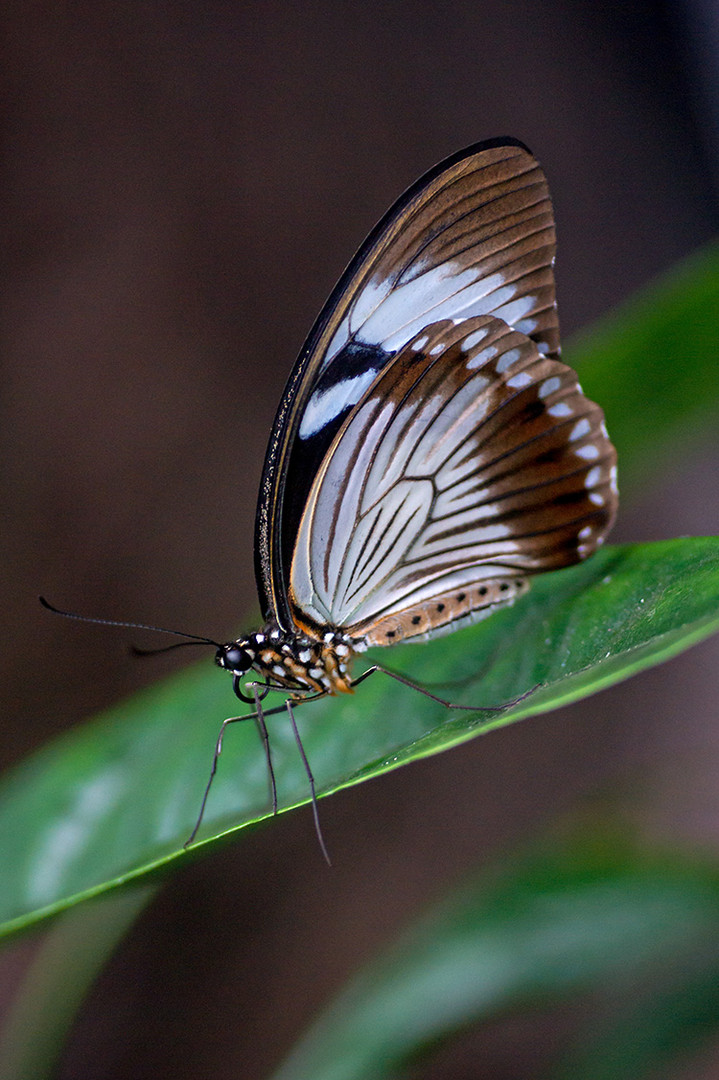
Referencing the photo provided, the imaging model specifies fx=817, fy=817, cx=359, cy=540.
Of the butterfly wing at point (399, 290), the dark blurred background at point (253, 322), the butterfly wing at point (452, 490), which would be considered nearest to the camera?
the butterfly wing at point (399, 290)

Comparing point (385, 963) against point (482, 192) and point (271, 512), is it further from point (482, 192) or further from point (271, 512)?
point (482, 192)

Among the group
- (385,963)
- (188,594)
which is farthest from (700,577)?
(188,594)

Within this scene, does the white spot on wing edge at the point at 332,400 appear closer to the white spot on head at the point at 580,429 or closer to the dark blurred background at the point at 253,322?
the white spot on head at the point at 580,429

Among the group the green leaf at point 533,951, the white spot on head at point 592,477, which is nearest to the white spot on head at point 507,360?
the white spot on head at point 592,477

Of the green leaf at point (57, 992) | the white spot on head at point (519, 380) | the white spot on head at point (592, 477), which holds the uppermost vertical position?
the white spot on head at point (519, 380)

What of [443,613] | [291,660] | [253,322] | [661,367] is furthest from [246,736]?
[253,322]

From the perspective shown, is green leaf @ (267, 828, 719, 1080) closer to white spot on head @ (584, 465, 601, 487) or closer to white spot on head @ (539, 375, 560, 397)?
white spot on head @ (584, 465, 601, 487)

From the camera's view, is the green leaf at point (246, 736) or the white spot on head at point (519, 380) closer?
the green leaf at point (246, 736)
